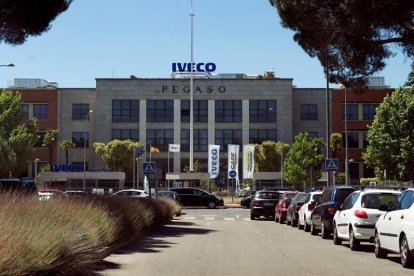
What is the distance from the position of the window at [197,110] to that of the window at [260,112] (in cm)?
664

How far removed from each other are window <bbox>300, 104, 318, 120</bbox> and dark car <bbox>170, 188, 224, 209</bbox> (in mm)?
44939

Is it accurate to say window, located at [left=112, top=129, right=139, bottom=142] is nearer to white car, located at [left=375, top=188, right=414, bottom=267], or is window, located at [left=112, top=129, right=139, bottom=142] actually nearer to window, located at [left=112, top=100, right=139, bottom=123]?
window, located at [left=112, top=100, right=139, bottom=123]

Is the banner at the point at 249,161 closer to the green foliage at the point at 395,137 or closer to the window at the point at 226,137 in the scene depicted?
the green foliage at the point at 395,137

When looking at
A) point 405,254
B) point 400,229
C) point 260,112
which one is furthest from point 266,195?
point 260,112

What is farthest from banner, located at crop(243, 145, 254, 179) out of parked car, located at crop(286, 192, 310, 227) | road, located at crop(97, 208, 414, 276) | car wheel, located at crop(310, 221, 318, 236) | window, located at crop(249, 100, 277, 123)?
road, located at crop(97, 208, 414, 276)

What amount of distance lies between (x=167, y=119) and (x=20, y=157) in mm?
30386

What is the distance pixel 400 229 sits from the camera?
13125mm

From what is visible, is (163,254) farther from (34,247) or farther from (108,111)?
(108,111)

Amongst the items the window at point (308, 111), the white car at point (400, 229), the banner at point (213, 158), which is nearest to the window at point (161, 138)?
the window at point (308, 111)

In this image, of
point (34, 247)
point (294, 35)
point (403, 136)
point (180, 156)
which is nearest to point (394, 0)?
point (294, 35)

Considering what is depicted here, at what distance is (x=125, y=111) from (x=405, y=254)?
81520mm

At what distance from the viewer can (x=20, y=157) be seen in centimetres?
6644

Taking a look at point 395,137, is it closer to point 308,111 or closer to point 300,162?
point 300,162

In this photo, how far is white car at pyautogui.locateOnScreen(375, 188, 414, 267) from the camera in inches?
497
